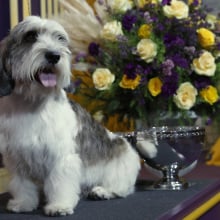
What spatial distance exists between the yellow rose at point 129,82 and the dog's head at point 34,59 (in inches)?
13.7

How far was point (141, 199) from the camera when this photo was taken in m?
1.77

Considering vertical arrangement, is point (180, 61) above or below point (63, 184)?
above

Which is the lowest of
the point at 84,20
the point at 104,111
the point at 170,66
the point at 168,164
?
the point at 168,164

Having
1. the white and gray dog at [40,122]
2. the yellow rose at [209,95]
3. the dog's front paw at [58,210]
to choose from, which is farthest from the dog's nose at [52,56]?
the yellow rose at [209,95]

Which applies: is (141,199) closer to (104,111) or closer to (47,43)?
(104,111)

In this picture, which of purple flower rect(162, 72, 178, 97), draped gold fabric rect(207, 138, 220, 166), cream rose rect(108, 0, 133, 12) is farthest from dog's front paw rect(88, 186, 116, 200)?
draped gold fabric rect(207, 138, 220, 166)

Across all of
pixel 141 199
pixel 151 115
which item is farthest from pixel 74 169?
pixel 151 115

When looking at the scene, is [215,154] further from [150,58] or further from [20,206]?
[20,206]

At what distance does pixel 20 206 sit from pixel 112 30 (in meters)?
0.65

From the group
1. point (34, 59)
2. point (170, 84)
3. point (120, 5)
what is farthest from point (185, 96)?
point (34, 59)

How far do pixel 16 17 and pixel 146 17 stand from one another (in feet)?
1.79

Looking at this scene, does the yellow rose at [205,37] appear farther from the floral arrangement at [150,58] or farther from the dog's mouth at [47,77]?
the dog's mouth at [47,77]

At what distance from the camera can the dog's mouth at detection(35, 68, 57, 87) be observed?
4.96 ft

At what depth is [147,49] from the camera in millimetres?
1856
